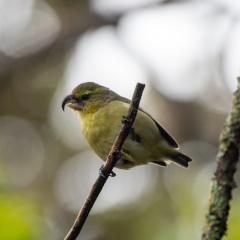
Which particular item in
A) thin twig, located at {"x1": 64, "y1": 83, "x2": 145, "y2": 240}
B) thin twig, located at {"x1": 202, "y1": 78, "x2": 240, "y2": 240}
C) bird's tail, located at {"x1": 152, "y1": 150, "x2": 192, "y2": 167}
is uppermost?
bird's tail, located at {"x1": 152, "y1": 150, "x2": 192, "y2": 167}

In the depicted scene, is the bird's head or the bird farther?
the bird's head

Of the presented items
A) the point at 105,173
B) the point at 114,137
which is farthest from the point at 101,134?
the point at 105,173

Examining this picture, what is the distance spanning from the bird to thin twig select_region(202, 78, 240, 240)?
3.23 feet

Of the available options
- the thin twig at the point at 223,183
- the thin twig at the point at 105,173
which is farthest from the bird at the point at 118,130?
the thin twig at the point at 105,173

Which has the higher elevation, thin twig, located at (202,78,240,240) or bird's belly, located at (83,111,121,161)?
bird's belly, located at (83,111,121,161)

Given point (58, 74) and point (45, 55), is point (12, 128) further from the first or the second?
point (45, 55)

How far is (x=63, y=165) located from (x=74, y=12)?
2.75 metres

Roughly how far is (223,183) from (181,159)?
1493mm

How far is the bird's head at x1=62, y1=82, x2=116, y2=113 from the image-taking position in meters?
4.29

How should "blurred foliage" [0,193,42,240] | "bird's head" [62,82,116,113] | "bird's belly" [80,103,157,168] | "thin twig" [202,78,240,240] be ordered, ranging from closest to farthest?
"thin twig" [202,78,240,240] → "blurred foliage" [0,193,42,240] → "bird's belly" [80,103,157,168] → "bird's head" [62,82,116,113]

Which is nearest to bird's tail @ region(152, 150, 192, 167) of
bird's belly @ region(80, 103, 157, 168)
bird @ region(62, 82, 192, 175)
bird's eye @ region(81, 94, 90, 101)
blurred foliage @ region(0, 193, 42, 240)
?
bird @ region(62, 82, 192, 175)

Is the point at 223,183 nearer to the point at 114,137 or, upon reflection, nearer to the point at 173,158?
the point at 114,137

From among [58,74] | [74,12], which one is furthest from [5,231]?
[58,74]

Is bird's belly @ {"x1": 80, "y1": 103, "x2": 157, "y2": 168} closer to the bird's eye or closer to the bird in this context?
the bird
